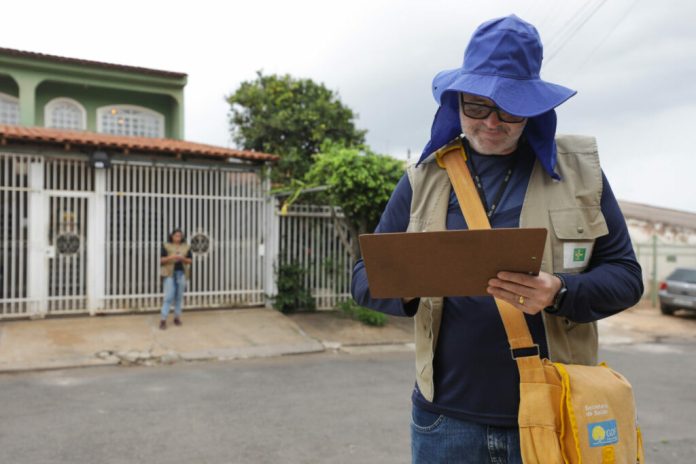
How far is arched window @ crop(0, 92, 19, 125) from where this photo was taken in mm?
13664

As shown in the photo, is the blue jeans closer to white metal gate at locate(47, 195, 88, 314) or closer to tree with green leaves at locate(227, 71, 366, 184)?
white metal gate at locate(47, 195, 88, 314)

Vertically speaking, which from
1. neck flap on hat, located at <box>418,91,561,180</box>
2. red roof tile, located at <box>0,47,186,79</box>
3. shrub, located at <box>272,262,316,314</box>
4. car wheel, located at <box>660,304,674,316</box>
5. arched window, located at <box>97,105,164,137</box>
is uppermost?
red roof tile, located at <box>0,47,186,79</box>

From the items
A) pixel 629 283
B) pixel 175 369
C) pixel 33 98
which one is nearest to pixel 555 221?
pixel 629 283

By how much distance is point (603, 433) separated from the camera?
138 centimetres

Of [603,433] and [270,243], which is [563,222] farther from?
[270,243]

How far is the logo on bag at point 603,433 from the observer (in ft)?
4.48

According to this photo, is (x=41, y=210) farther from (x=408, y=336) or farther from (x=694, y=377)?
(x=694, y=377)

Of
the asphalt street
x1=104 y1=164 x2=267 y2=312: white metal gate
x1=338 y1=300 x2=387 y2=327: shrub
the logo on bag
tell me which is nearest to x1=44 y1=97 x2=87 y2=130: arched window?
x1=104 y1=164 x2=267 y2=312: white metal gate

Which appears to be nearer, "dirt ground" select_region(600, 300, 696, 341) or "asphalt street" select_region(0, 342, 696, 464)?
"asphalt street" select_region(0, 342, 696, 464)

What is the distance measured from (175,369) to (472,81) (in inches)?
247

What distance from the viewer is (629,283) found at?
1.48 metres

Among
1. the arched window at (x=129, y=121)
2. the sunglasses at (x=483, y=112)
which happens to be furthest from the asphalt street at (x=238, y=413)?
the arched window at (x=129, y=121)

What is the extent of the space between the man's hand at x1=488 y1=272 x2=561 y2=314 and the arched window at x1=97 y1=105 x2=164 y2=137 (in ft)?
48.9

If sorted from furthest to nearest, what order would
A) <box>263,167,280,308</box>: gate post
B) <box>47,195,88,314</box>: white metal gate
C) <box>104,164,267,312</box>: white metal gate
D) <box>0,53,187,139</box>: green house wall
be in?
<box>0,53,187,139</box>: green house wall
<box>263,167,280,308</box>: gate post
<box>104,164,267,312</box>: white metal gate
<box>47,195,88,314</box>: white metal gate
